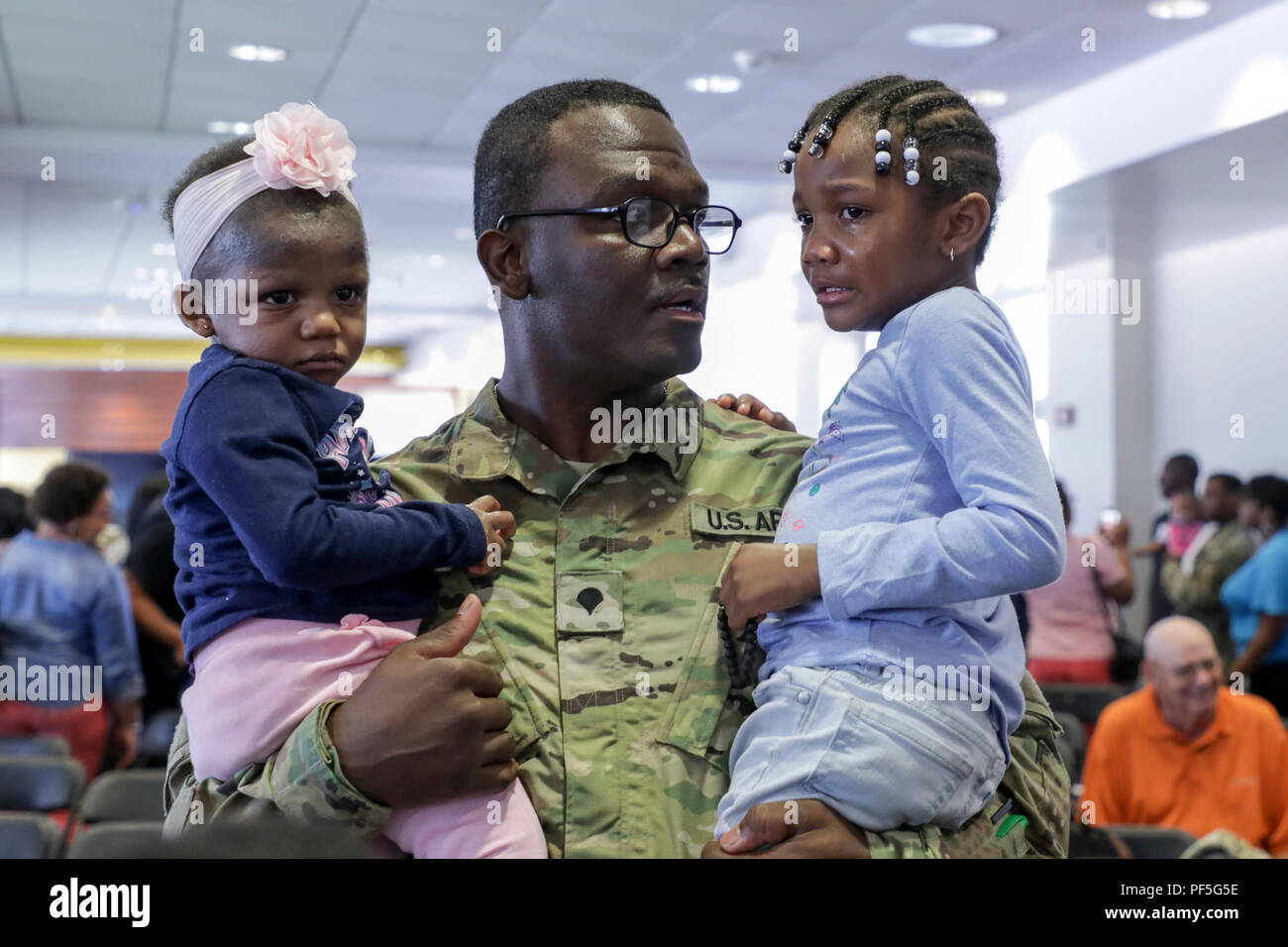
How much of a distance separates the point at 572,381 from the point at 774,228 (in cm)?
785

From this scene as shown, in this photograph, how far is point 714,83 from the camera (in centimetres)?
677

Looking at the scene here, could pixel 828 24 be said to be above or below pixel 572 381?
above

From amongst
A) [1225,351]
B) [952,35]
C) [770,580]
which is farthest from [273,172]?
[1225,351]

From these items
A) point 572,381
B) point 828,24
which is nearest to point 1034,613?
point 828,24

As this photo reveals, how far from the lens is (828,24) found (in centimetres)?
581

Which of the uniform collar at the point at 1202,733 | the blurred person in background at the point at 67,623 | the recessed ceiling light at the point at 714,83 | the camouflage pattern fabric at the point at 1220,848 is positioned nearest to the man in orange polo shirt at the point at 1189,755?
the uniform collar at the point at 1202,733

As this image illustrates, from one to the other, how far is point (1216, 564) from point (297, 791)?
596cm

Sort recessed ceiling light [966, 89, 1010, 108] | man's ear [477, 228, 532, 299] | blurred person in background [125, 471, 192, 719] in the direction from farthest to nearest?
recessed ceiling light [966, 89, 1010, 108] < blurred person in background [125, 471, 192, 719] < man's ear [477, 228, 532, 299]

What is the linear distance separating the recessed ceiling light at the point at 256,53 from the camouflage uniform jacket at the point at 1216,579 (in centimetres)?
496

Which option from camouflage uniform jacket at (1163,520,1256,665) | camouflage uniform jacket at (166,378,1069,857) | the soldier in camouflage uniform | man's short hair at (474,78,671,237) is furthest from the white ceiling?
camouflage uniform jacket at (166,378,1069,857)

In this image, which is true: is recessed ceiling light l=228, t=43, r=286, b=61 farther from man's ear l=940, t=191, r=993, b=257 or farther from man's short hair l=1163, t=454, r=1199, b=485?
man's ear l=940, t=191, r=993, b=257

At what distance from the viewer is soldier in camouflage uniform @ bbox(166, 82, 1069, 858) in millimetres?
1338

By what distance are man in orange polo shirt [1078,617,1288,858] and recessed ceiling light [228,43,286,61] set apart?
458 cm
